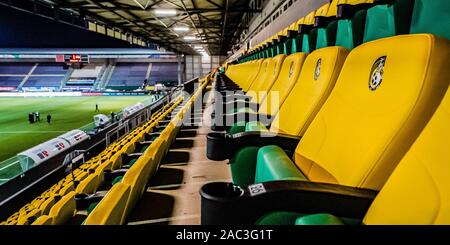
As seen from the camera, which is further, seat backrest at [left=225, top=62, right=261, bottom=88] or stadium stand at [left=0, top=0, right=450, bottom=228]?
seat backrest at [left=225, top=62, right=261, bottom=88]

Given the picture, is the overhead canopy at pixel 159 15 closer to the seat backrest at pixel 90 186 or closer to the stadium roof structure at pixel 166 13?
the stadium roof structure at pixel 166 13

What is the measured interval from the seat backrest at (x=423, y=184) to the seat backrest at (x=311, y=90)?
23.3 inches

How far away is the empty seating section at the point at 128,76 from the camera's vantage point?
29945mm

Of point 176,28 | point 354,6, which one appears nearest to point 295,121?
point 354,6

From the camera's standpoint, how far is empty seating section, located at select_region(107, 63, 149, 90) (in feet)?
98.2

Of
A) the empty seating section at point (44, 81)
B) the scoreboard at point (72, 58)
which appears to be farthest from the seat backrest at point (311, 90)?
the empty seating section at point (44, 81)

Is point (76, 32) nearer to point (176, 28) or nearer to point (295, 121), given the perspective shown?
point (176, 28)

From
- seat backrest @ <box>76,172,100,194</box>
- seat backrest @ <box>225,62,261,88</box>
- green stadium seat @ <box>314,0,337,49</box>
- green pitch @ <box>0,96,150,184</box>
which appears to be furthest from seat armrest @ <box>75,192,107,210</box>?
→ green pitch @ <box>0,96,150,184</box>

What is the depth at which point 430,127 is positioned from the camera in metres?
0.62

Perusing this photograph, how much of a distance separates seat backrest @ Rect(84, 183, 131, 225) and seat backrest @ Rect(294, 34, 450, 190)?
1.95 ft

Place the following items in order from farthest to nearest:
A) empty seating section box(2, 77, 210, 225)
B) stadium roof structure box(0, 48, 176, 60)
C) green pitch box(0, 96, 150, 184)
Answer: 1. stadium roof structure box(0, 48, 176, 60)
2. green pitch box(0, 96, 150, 184)
3. empty seating section box(2, 77, 210, 225)

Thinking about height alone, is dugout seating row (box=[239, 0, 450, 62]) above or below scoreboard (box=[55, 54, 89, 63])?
below

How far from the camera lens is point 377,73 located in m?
0.84

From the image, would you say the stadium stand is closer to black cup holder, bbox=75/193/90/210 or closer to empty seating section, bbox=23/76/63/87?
black cup holder, bbox=75/193/90/210
